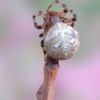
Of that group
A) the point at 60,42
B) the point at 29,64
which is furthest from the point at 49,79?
the point at 29,64

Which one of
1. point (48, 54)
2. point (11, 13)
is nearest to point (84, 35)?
point (11, 13)

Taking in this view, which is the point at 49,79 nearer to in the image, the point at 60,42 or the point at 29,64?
the point at 60,42

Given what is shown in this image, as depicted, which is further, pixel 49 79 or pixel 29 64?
pixel 29 64

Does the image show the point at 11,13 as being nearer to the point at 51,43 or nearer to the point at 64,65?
the point at 64,65

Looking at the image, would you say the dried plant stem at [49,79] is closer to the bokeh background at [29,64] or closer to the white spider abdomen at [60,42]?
the white spider abdomen at [60,42]

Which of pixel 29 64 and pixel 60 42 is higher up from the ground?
pixel 60 42
